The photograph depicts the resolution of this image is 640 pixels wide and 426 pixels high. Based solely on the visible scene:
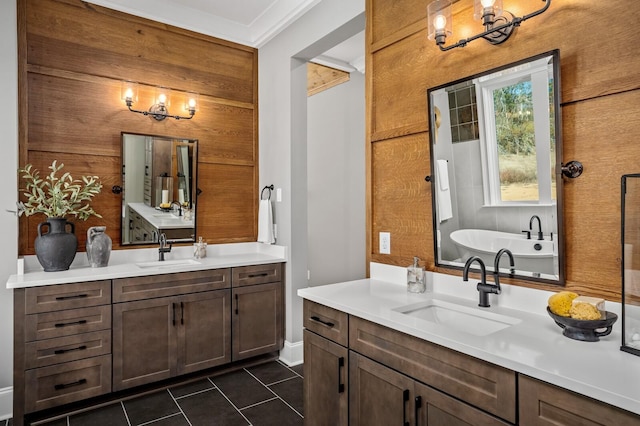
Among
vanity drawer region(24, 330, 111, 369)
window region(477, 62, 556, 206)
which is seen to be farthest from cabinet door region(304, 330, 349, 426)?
vanity drawer region(24, 330, 111, 369)

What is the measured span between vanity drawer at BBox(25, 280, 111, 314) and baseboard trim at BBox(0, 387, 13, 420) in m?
0.64

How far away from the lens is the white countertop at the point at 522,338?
3.39 feet

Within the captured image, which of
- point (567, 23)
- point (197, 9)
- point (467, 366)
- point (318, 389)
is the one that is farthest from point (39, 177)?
point (567, 23)

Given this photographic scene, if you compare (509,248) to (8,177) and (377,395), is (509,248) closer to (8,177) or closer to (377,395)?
(377,395)

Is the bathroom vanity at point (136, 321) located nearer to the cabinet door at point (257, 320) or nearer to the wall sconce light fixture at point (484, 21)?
the cabinet door at point (257, 320)

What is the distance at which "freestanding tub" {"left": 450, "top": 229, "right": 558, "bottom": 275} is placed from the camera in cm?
164

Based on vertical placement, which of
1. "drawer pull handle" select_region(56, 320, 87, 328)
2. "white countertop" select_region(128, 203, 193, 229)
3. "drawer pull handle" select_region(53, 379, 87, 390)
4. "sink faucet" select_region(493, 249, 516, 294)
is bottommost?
"drawer pull handle" select_region(53, 379, 87, 390)

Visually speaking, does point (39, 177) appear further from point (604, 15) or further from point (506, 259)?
point (604, 15)

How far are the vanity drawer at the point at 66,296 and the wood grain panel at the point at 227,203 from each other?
104cm

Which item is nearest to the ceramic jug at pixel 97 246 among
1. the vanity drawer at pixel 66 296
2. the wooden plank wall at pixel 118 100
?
the wooden plank wall at pixel 118 100

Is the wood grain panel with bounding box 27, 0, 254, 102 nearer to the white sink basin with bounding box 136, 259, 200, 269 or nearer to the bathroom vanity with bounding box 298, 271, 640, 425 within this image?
the white sink basin with bounding box 136, 259, 200, 269

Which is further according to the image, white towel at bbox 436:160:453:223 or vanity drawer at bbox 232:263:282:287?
vanity drawer at bbox 232:263:282:287

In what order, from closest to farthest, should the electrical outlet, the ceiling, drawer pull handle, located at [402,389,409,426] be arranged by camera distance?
drawer pull handle, located at [402,389,409,426] < the electrical outlet < the ceiling

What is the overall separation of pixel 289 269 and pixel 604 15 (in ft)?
8.69
